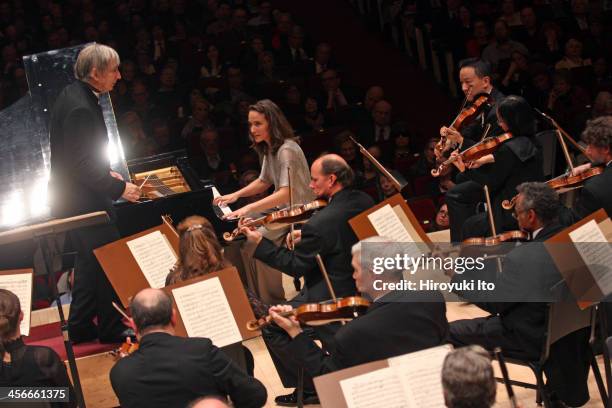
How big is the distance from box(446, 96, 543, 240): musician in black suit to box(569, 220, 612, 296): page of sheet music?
1515 mm

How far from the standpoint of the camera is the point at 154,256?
474cm

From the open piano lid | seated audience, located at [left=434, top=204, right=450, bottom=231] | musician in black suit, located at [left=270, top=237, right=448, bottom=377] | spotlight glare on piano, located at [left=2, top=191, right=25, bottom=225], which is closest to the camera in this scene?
musician in black suit, located at [left=270, top=237, right=448, bottom=377]

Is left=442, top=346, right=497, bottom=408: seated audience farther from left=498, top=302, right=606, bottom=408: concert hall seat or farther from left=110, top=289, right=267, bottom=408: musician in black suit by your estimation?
left=498, top=302, right=606, bottom=408: concert hall seat

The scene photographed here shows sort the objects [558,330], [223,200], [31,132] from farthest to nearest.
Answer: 1. [223,200]
2. [31,132]
3. [558,330]

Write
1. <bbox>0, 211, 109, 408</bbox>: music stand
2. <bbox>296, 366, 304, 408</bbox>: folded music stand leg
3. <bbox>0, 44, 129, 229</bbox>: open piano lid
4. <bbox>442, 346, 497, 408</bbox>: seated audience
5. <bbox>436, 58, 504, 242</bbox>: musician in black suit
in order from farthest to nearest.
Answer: <bbox>436, 58, 504, 242</bbox>: musician in black suit → <bbox>0, 44, 129, 229</bbox>: open piano lid → <bbox>296, 366, 304, 408</bbox>: folded music stand leg → <bbox>0, 211, 109, 408</bbox>: music stand → <bbox>442, 346, 497, 408</bbox>: seated audience

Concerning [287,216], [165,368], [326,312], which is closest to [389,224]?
[287,216]

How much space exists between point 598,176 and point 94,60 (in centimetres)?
263

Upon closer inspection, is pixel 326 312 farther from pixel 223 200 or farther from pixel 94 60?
pixel 223 200

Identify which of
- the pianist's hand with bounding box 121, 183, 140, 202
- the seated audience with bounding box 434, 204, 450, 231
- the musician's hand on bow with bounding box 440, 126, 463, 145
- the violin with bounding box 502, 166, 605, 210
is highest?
the pianist's hand with bounding box 121, 183, 140, 202

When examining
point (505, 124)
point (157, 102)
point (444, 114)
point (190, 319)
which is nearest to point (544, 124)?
point (444, 114)

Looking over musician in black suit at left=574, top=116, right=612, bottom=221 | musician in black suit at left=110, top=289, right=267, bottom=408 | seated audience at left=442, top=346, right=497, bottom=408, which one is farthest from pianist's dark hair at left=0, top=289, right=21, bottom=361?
musician in black suit at left=574, top=116, right=612, bottom=221

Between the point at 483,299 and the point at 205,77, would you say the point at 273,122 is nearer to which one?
the point at 483,299

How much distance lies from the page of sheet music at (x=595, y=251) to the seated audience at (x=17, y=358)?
7.56ft

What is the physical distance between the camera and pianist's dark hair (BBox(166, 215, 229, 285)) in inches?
174
